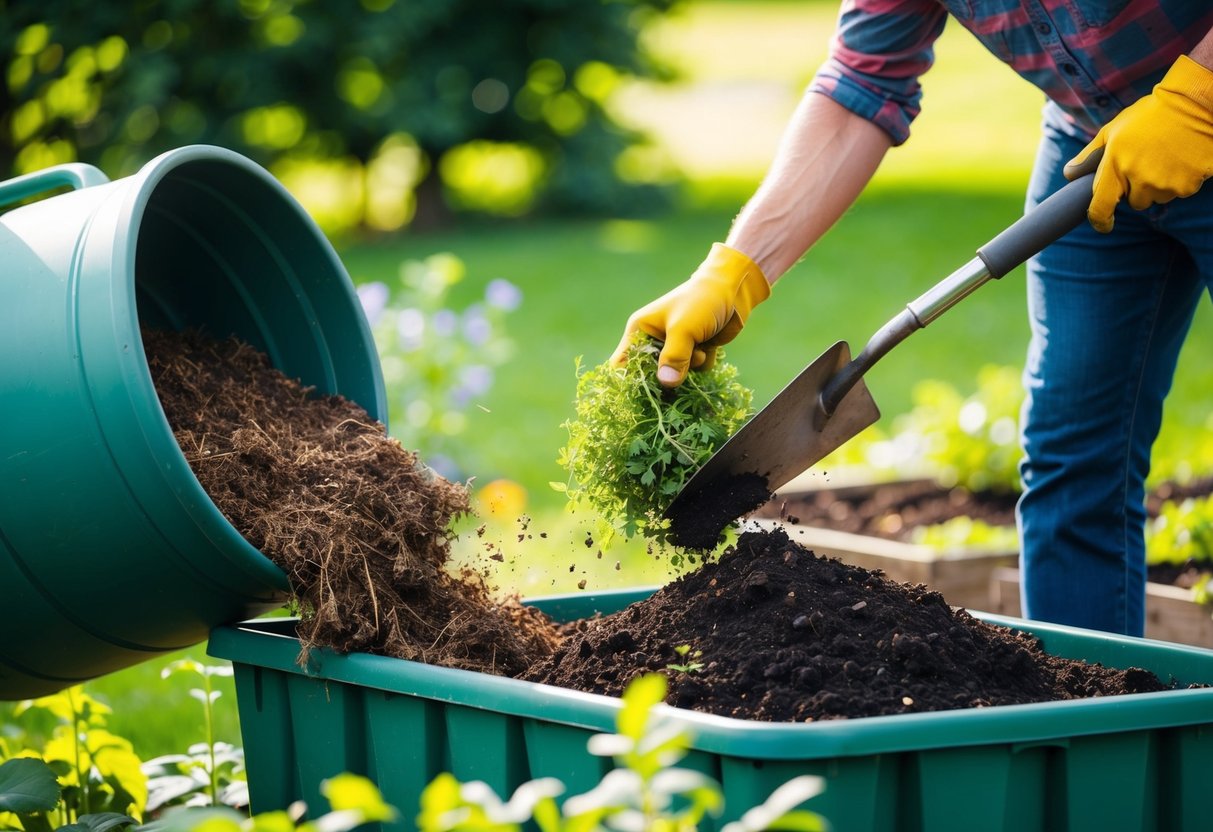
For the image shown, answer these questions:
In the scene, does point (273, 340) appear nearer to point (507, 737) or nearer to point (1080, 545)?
point (507, 737)

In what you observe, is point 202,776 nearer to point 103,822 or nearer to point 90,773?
point 90,773

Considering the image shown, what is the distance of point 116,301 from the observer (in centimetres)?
192

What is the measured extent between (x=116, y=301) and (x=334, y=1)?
8.84 metres

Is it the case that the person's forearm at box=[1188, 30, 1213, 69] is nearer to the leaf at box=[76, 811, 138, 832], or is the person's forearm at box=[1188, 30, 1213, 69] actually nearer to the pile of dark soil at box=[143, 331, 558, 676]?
the pile of dark soil at box=[143, 331, 558, 676]

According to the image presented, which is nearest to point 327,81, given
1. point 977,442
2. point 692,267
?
point 692,267

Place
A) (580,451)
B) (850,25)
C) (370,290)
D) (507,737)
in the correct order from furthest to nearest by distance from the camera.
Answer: (370,290)
(850,25)
(580,451)
(507,737)

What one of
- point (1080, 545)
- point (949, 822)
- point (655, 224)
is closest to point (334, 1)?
point (655, 224)

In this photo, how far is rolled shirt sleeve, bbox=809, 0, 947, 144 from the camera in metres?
2.41

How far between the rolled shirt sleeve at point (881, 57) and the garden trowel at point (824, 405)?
0.38m

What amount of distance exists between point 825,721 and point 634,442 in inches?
29.5

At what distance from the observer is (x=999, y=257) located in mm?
2059

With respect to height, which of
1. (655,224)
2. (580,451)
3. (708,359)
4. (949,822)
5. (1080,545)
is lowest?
(949,822)

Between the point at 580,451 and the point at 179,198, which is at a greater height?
the point at 179,198

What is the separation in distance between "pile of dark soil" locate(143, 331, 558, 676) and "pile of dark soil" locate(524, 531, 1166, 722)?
188 mm
